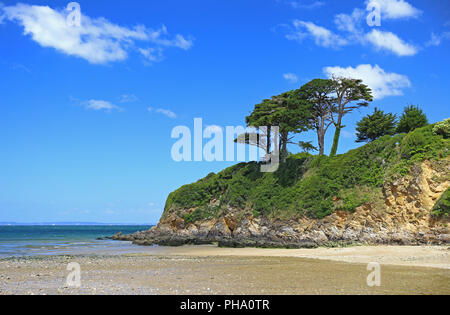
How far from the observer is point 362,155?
38.1m

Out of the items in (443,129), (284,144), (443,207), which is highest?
(284,144)

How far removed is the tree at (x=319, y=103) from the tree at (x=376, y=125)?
160 inches

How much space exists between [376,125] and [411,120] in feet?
15.7

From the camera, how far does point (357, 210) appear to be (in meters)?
33.6

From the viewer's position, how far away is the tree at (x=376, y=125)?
4562 cm

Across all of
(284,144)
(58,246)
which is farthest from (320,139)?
(58,246)

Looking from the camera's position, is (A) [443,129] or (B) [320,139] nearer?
(A) [443,129]

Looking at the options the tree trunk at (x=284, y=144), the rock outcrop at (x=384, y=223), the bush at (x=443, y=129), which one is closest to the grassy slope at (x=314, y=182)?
the bush at (x=443, y=129)

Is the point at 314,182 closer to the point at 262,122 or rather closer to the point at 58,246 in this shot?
the point at 262,122

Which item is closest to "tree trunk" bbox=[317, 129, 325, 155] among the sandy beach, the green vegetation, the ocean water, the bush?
the bush

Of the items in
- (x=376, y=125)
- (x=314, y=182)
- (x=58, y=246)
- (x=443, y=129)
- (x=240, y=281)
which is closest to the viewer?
(x=240, y=281)

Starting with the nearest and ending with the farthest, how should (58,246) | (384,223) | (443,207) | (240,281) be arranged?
(240,281) → (443,207) → (384,223) → (58,246)

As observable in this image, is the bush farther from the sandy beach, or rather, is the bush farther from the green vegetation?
the sandy beach

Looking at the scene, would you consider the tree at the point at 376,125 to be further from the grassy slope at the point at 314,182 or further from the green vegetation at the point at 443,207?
the green vegetation at the point at 443,207
